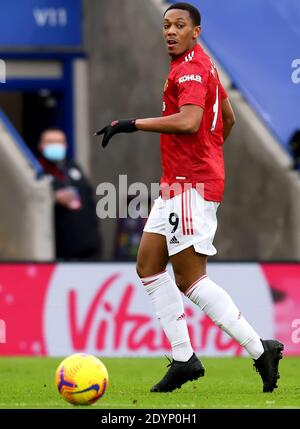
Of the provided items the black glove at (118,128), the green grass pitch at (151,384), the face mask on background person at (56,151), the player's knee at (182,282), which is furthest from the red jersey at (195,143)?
the face mask on background person at (56,151)

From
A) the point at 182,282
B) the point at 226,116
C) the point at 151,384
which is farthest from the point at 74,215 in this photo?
the point at 182,282

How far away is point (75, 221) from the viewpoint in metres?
15.5

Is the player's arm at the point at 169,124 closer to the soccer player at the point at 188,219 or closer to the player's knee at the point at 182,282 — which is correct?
the soccer player at the point at 188,219

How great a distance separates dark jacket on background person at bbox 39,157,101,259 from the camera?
15.5m

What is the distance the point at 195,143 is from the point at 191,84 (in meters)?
0.41

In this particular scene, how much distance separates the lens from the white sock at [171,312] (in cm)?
923

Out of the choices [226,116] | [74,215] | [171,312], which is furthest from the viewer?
[74,215]

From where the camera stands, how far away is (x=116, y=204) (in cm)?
1650

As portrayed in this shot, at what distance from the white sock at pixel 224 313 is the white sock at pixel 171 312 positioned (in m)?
0.21

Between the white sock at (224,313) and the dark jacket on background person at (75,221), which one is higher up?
the dark jacket on background person at (75,221)

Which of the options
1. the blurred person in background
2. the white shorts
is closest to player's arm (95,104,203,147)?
the white shorts

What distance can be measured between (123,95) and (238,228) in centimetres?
247

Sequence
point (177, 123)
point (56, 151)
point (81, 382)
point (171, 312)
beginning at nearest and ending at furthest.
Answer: point (81, 382) < point (177, 123) < point (171, 312) < point (56, 151)

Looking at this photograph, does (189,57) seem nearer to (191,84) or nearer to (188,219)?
(191,84)
